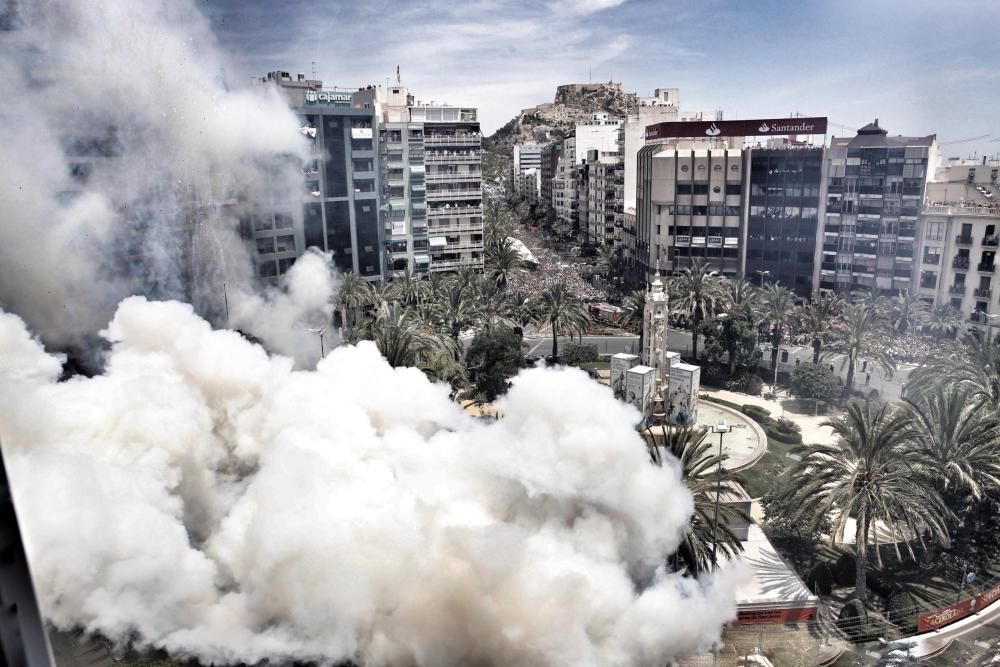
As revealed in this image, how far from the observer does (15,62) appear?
2136 cm

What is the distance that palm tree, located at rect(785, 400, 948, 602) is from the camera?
21594 millimetres

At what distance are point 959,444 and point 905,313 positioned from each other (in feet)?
84.6

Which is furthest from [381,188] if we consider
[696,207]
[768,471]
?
[768,471]

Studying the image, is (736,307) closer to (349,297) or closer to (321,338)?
(349,297)

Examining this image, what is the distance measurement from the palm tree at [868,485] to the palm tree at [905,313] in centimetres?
2640

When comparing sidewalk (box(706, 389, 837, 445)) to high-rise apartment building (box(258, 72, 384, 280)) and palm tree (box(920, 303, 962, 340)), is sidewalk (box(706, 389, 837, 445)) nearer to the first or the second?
palm tree (box(920, 303, 962, 340))

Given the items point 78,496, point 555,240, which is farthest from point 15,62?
point 555,240

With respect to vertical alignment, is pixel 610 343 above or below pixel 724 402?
above

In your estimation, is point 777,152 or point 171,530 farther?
point 777,152

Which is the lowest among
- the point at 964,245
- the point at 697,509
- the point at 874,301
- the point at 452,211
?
the point at 697,509

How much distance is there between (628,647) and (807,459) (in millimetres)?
10994

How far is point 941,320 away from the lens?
47156mm

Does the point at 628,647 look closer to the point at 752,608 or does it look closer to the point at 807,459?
the point at 752,608

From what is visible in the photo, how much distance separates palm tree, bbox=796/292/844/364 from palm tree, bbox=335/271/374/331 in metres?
25.7
